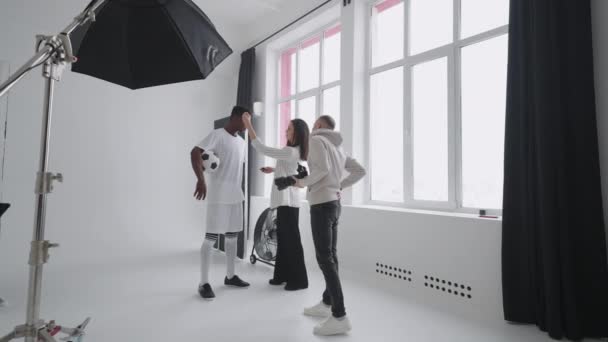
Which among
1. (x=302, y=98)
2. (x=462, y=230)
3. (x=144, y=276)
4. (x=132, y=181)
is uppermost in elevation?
(x=302, y=98)

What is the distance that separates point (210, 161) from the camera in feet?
8.64

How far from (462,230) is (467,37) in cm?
157

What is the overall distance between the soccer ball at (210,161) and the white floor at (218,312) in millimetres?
993

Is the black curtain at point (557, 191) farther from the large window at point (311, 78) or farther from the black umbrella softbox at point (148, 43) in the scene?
the large window at point (311, 78)

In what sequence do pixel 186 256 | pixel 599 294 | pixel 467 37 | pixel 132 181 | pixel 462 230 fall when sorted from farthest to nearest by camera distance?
pixel 132 181, pixel 186 256, pixel 467 37, pixel 462 230, pixel 599 294

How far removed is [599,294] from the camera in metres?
1.92

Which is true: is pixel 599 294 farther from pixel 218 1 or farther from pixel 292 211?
pixel 218 1

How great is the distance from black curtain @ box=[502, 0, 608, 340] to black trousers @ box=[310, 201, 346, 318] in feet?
3.59

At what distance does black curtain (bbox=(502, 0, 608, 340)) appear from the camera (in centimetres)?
194

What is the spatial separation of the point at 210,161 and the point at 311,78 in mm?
2416

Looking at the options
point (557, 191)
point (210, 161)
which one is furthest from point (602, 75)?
point (210, 161)

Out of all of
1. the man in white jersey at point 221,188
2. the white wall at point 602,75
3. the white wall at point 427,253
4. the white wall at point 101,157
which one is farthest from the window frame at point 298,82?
the white wall at point 602,75

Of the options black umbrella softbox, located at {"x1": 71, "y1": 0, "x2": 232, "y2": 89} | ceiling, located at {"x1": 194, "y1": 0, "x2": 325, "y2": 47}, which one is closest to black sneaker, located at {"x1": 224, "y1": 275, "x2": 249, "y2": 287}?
black umbrella softbox, located at {"x1": 71, "y1": 0, "x2": 232, "y2": 89}

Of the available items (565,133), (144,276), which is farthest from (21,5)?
(565,133)
